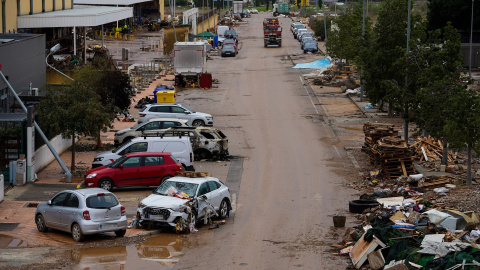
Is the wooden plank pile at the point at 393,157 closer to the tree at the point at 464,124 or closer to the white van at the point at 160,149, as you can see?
the tree at the point at 464,124

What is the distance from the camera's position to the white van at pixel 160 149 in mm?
28203

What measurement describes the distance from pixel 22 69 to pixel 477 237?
26.0 metres

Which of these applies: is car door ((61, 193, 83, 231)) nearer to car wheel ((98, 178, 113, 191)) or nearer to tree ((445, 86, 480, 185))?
car wheel ((98, 178, 113, 191))

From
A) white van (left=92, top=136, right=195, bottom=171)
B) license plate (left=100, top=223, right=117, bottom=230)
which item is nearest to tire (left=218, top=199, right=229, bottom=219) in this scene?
license plate (left=100, top=223, right=117, bottom=230)

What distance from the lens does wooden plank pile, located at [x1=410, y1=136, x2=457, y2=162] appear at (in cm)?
3067

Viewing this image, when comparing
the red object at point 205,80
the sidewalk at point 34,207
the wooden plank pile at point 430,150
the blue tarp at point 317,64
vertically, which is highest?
the blue tarp at point 317,64

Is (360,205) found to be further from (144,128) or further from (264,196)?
(144,128)

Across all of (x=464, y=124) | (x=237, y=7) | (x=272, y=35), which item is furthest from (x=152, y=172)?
(x=237, y=7)

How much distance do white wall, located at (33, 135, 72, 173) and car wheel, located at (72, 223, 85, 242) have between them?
8.79m

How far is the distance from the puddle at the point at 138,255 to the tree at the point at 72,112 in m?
8.74

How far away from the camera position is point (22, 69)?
3738cm

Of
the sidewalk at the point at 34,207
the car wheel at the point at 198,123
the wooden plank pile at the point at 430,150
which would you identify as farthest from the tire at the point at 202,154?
the wooden plank pile at the point at 430,150

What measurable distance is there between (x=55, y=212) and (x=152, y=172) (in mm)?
6106

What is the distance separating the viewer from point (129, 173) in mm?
26062
